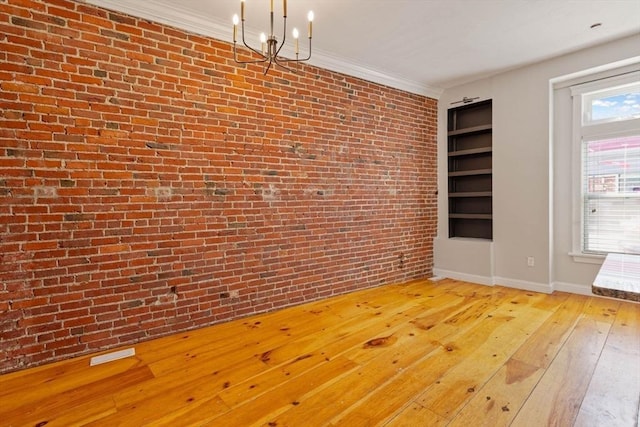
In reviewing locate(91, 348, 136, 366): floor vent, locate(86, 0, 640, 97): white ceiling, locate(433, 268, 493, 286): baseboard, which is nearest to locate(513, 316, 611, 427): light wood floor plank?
locate(433, 268, 493, 286): baseboard

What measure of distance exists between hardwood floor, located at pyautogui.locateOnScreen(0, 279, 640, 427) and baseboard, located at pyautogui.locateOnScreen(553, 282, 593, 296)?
62 cm

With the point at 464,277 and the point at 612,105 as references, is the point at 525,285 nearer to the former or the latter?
the point at 464,277

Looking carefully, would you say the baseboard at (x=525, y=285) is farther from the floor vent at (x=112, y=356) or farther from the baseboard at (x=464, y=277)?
the floor vent at (x=112, y=356)

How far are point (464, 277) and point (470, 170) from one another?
1592 mm

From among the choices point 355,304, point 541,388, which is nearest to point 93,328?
point 355,304

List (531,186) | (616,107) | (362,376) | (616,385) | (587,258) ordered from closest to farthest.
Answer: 1. (616,385)
2. (362,376)
3. (616,107)
4. (587,258)
5. (531,186)

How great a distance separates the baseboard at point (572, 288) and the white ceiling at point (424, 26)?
2.75 m

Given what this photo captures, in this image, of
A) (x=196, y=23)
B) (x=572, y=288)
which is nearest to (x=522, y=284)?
(x=572, y=288)

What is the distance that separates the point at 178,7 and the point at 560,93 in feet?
14.3

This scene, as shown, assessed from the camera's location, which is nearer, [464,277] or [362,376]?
[362,376]

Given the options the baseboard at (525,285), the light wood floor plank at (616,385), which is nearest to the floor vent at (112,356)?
the light wood floor plank at (616,385)

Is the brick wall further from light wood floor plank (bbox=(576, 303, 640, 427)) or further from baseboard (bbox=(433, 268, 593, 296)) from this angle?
light wood floor plank (bbox=(576, 303, 640, 427))

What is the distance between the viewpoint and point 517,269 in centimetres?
431

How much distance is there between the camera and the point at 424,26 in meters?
3.13
